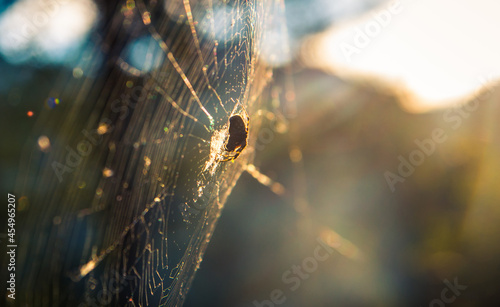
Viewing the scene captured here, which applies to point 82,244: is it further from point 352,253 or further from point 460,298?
point 460,298

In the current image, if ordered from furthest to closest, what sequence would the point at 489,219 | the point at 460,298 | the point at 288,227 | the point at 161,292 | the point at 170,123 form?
the point at 288,227 < the point at 489,219 < the point at 460,298 < the point at 161,292 < the point at 170,123

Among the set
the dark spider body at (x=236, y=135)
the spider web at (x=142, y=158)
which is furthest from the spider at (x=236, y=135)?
the spider web at (x=142, y=158)

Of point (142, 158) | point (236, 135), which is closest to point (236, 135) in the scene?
point (236, 135)

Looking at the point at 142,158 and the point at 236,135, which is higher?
the point at 236,135

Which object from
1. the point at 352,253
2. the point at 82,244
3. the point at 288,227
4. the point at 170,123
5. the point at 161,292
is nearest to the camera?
the point at 170,123

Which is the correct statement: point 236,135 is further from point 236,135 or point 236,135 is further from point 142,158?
point 142,158

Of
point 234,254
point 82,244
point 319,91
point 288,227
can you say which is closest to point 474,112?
point 319,91

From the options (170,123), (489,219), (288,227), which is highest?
(489,219)

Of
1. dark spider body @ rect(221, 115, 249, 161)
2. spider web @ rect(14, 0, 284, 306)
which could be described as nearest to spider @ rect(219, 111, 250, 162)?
dark spider body @ rect(221, 115, 249, 161)
